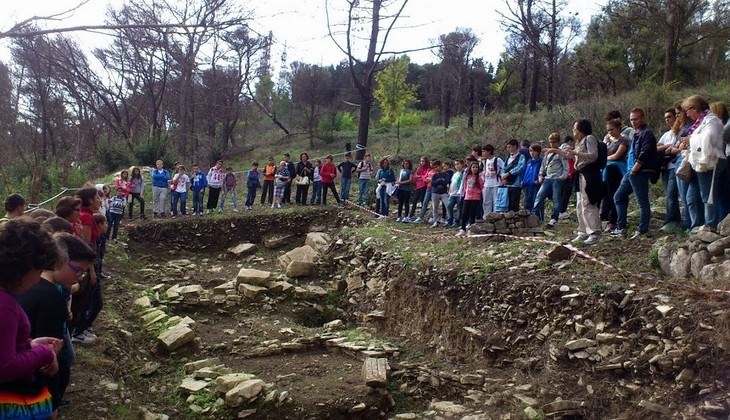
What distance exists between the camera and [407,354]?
7.70m

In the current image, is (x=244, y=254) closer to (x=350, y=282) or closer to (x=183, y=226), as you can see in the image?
(x=183, y=226)

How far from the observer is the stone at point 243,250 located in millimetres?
13188

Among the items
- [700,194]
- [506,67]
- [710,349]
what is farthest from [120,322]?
[506,67]

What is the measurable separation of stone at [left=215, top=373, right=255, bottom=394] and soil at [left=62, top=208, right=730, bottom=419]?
322 mm

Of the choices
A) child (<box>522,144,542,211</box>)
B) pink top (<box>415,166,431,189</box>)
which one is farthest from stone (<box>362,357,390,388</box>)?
pink top (<box>415,166,431,189</box>)

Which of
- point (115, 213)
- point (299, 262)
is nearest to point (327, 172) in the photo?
point (299, 262)

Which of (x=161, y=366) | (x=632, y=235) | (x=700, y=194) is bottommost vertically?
(x=161, y=366)

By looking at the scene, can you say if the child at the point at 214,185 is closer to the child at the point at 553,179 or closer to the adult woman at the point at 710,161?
the child at the point at 553,179

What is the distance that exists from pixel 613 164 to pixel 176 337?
21.8ft

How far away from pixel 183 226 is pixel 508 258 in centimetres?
878

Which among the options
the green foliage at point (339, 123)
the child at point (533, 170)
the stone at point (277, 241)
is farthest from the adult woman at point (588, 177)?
the green foliage at point (339, 123)

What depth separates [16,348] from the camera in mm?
2713

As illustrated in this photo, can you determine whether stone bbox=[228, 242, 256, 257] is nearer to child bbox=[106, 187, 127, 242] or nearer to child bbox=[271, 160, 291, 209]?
child bbox=[271, 160, 291, 209]

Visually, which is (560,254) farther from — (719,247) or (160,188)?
(160,188)
